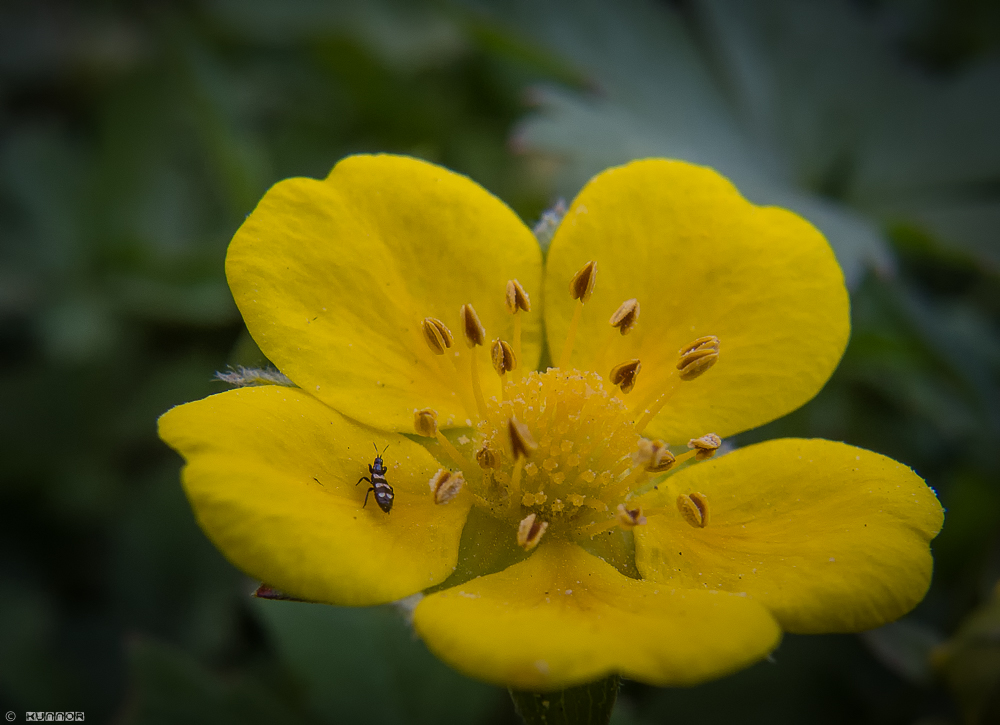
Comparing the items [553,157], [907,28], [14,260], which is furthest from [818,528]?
[14,260]

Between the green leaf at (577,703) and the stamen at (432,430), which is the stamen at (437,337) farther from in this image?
the green leaf at (577,703)

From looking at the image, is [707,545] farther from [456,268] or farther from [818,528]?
[456,268]

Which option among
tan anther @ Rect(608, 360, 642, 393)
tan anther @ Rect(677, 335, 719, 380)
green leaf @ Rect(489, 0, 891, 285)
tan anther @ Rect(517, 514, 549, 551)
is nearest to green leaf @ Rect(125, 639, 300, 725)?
tan anther @ Rect(517, 514, 549, 551)

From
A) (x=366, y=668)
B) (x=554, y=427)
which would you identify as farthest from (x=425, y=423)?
(x=366, y=668)

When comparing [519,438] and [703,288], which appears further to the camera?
[703,288]

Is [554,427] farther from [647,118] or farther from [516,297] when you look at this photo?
[647,118]
